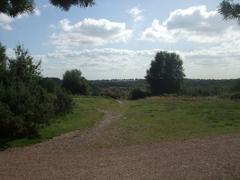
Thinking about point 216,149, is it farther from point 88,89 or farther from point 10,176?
point 88,89

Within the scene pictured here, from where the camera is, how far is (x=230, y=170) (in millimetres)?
10672

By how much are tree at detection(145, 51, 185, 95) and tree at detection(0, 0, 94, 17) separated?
81.1 m

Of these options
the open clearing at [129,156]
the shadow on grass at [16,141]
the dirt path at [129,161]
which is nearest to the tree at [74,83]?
the open clearing at [129,156]

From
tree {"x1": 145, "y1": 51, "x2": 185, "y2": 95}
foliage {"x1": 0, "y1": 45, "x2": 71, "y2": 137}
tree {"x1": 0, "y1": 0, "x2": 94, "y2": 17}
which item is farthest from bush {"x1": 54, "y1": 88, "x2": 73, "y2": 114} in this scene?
tree {"x1": 145, "y1": 51, "x2": 185, "y2": 95}

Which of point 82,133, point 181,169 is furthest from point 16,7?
point 82,133

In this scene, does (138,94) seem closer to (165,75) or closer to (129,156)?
(165,75)

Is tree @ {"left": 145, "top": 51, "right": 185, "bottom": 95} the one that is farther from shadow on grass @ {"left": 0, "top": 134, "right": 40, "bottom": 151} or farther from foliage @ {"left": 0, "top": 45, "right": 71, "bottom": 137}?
shadow on grass @ {"left": 0, "top": 134, "right": 40, "bottom": 151}

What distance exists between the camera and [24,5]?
23.8ft

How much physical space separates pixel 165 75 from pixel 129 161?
77993mm

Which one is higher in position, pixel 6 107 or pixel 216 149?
pixel 6 107

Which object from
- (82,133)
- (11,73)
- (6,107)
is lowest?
(82,133)

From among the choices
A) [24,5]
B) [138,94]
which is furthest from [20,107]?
[138,94]

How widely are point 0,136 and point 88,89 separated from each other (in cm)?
7091

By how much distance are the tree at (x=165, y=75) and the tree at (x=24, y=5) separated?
81.1 meters
